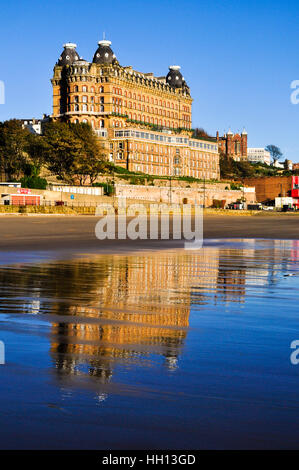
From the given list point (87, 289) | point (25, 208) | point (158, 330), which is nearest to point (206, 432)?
point (158, 330)

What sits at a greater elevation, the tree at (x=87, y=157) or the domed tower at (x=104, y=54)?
the domed tower at (x=104, y=54)

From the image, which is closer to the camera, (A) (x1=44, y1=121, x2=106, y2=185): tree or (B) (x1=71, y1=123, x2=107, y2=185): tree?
(A) (x1=44, y1=121, x2=106, y2=185): tree

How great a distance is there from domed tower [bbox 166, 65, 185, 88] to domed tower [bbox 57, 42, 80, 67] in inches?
1319

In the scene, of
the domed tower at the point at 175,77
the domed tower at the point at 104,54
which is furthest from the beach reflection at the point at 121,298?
the domed tower at the point at 175,77

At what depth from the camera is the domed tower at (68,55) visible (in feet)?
512

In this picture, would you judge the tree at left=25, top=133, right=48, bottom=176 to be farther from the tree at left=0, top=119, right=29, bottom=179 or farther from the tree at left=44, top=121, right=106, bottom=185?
the tree at left=0, top=119, right=29, bottom=179

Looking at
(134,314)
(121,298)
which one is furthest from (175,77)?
(134,314)

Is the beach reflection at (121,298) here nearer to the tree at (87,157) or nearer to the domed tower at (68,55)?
the tree at (87,157)

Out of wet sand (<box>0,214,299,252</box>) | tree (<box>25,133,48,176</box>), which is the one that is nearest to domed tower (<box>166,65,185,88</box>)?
tree (<box>25,133,48,176</box>)

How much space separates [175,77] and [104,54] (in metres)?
33.8

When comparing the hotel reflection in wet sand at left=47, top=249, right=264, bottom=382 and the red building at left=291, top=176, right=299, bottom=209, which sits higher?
the red building at left=291, top=176, right=299, bottom=209

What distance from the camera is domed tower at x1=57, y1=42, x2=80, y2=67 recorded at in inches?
6147

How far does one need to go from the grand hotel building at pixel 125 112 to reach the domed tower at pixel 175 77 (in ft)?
23.2

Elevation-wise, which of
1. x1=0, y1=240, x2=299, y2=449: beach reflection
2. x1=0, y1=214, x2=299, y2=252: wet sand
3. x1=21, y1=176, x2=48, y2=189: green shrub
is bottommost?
x1=0, y1=240, x2=299, y2=449: beach reflection
